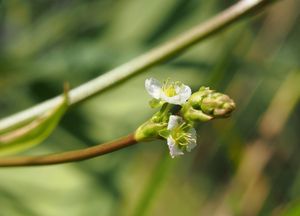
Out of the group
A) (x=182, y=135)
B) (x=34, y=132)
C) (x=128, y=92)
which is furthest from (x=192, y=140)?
(x=128, y=92)

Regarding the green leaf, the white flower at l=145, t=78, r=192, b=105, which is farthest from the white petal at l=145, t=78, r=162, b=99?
the green leaf

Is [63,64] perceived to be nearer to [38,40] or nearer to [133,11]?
[38,40]

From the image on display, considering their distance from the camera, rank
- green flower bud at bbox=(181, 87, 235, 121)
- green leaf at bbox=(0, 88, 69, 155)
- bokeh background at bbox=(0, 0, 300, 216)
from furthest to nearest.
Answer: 1. bokeh background at bbox=(0, 0, 300, 216)
2. green leaf at bbox=(0, 88, 69, 155)
3. green flower bud at bbox=(181, 87, 235, 121)

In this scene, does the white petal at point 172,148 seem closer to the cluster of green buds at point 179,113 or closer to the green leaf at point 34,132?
the cluster of green buds at point 179,113

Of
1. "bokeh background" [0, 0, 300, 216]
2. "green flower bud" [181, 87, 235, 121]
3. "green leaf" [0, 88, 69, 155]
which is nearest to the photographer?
"green flower bud" [181, 87, 235, 121]

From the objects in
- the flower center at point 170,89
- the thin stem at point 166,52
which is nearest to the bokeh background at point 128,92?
the thin stem at point 166,52

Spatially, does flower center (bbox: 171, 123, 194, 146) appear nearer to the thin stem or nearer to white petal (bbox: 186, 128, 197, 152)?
white petal (bbox: 186, 128, 197, 152)

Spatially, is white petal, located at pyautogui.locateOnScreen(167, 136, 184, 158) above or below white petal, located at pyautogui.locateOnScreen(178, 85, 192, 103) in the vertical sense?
below
